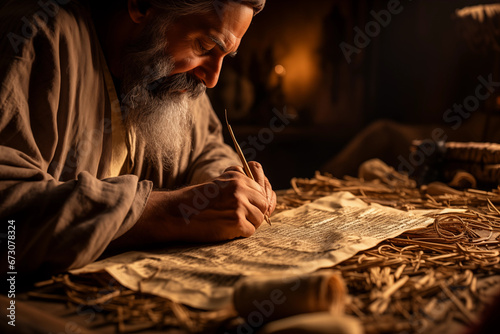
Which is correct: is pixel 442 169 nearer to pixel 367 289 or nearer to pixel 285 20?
pixel 367 289

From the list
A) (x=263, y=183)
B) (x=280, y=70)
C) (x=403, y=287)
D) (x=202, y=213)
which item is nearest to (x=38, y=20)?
(x=202, y=213)

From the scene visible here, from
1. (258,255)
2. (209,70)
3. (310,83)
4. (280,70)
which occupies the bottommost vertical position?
(258,255)

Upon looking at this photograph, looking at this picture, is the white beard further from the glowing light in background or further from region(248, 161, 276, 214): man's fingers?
the glowing light in background

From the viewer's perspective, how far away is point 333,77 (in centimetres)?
471

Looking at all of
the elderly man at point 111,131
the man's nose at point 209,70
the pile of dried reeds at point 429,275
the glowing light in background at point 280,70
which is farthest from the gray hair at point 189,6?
the glowing light in background at point 280,70

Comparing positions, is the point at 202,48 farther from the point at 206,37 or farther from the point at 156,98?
the point at 156,98

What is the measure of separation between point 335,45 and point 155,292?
4.19 metres

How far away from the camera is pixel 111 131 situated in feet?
4.96

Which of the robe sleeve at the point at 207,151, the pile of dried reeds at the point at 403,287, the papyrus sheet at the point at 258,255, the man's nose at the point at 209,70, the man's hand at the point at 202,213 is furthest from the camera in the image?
the robe sleeve at the point at 207,151

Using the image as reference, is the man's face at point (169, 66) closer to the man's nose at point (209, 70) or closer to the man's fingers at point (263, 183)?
the man's nose at point (209, 70)

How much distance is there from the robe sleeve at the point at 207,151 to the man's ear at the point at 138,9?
0.54 metres

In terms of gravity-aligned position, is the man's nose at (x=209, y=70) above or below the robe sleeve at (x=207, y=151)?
above

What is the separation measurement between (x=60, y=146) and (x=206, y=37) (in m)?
0.56

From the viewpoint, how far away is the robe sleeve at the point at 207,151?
1748 mm
